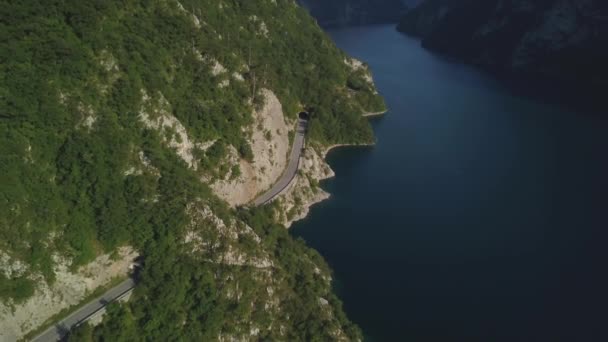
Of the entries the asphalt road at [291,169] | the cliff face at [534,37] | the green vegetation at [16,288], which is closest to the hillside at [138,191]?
the green vegetation at [16,288]

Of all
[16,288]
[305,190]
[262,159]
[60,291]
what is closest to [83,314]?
[60,291]

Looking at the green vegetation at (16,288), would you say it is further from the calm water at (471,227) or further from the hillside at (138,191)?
the calm water at (471,227)

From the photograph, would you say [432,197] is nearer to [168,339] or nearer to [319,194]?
[319,194]

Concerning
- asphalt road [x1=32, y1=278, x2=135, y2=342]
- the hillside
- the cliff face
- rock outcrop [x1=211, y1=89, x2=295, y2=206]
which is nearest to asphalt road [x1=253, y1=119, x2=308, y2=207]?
rock outcrop [x1=211, y1=89, x2=295, y2=206]

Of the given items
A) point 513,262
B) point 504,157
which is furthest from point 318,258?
point 504,157

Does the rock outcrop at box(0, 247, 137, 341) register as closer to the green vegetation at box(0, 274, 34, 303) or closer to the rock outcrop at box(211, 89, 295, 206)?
the green vegetation at box(0, 274, 34, 303)

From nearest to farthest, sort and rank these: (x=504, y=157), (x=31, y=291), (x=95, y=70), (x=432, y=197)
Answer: (x=31, y=291), (x=95, y=70), (x=432, y=197), (x=504, y=157)

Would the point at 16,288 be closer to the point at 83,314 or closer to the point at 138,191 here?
the point at 83,314
